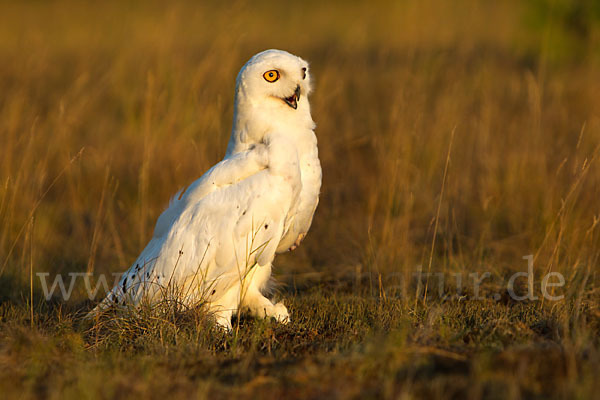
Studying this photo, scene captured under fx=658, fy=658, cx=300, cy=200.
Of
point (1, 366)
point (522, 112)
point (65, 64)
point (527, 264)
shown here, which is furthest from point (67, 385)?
point (65, 64)

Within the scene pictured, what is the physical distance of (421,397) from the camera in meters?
2.58

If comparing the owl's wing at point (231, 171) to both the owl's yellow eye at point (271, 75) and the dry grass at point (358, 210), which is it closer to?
the owl's yellow eye at point (271, 75)

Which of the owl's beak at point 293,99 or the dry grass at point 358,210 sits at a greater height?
the owl's beak at point 293,99

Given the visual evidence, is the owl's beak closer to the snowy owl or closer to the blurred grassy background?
the snowy owl

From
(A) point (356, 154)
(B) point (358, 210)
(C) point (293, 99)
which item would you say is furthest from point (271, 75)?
(A) point (356, 154)

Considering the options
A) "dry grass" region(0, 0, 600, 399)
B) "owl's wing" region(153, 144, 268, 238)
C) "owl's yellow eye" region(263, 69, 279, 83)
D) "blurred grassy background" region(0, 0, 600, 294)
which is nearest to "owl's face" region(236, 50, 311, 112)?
"owl's yellow eye" region(263, 69, 279, 83)

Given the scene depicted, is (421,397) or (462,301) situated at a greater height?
(421,397)

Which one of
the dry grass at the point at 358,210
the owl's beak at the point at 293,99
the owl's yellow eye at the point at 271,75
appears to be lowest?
the dry grass at the point at 358,210

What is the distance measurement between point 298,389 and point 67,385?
100 centimetres

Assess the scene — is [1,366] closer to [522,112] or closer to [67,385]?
[67,385]

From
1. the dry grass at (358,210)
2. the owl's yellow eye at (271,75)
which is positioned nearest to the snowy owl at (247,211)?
the owl's yellow eye at (271,75)

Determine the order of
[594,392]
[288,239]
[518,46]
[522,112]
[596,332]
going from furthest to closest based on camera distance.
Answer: [518,46]
[522,112]
[288,239]
[596,332]
[594,392]

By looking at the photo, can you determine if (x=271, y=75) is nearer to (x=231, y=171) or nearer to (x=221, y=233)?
(x=231, y=171)

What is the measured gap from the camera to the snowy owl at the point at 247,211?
12.5ft
